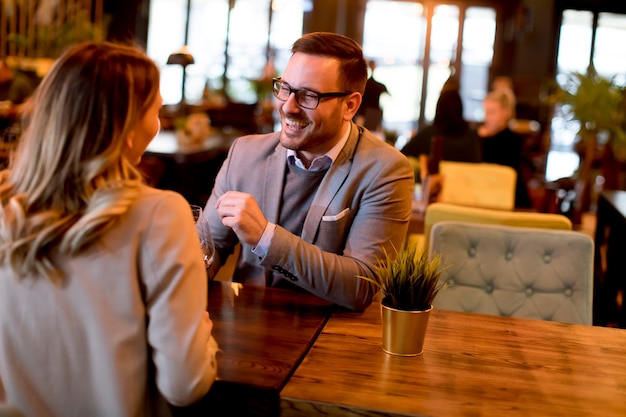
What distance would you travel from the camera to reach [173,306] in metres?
1.33

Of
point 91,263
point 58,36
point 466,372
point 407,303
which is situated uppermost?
point 58,36

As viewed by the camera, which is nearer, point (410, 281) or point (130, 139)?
point (130, 139)

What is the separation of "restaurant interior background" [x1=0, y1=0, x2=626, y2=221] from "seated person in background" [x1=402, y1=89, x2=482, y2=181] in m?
7.50

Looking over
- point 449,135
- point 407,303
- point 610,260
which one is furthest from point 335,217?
point 449,135

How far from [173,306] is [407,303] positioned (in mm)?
570

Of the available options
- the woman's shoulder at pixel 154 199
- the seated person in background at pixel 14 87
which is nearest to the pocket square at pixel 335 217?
the woman's shoulder at pixel 154 199

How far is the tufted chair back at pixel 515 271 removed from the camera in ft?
8.40

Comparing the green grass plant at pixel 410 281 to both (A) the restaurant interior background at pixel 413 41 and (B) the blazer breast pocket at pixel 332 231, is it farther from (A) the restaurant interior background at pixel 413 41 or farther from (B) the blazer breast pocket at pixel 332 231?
(A) the restaurant interior background at pixel 413 41

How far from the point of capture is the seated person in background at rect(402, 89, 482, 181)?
530 centimetres

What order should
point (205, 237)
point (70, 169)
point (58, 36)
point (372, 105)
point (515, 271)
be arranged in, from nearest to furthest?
point (70, 169) < point (205, 237) < point (515, 271) < point (372, 105) < point (58, 36)

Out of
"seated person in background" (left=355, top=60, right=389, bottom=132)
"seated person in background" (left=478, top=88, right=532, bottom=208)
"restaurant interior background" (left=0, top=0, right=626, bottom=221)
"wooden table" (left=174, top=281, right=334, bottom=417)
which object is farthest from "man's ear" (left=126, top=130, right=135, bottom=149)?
"restaurant interior background" (left=0, top=0, right=626, bottom=221)

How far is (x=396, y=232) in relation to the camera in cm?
218

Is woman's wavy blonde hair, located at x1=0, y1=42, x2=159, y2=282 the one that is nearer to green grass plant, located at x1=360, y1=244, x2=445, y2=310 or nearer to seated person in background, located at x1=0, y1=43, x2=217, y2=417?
seated person in background, located at x1=0, y1=43, x2=217, y2=417

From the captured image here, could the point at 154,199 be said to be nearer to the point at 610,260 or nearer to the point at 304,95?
the point at 304,95
